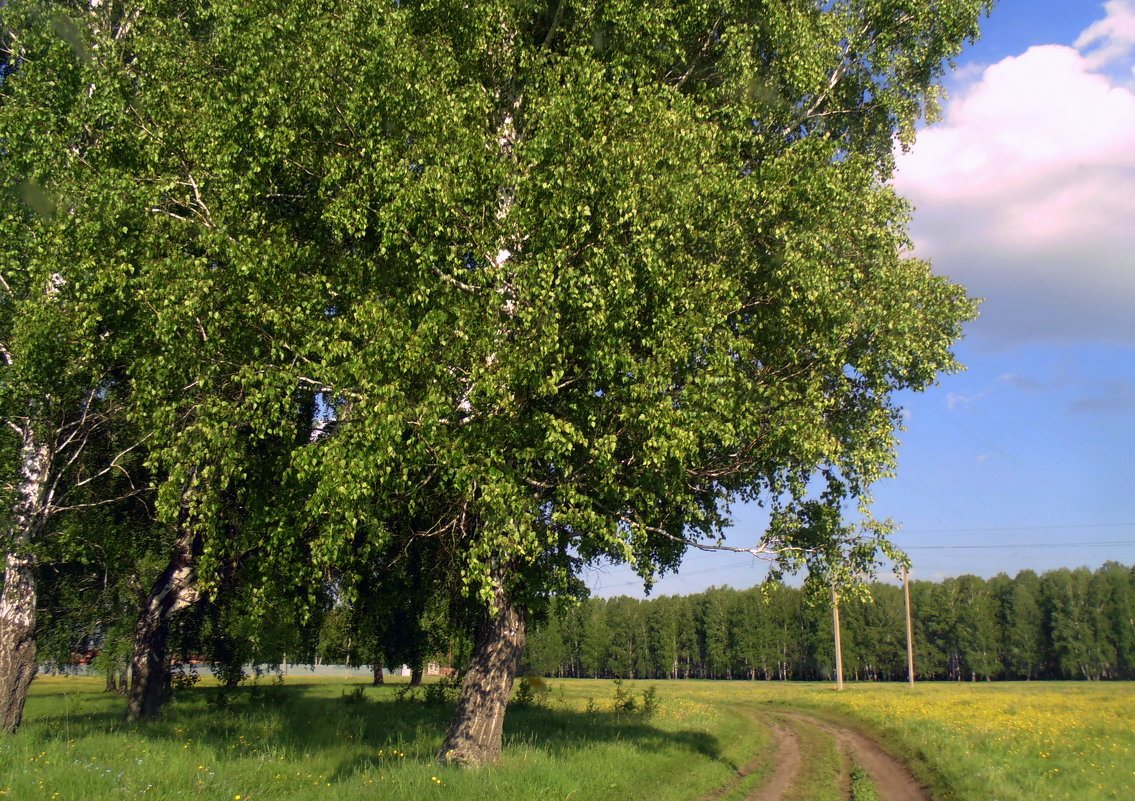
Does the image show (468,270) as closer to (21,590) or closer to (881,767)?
(21,590)

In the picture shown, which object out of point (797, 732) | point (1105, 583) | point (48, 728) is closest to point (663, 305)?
point (48, 728)

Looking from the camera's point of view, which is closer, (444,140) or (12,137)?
(444,140)

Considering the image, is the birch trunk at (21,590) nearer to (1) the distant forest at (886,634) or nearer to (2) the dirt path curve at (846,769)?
(2) the dirt path curve at (846,769)

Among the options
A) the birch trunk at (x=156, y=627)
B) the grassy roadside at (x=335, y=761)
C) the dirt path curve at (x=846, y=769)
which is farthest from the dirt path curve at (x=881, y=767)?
the birch trunk at (x=156, y=627)

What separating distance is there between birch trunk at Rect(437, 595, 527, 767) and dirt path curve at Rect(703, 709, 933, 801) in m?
4.31

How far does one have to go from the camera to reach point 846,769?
19.1 meters

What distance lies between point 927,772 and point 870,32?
17.6 meters

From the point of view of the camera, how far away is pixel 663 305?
42.0ft

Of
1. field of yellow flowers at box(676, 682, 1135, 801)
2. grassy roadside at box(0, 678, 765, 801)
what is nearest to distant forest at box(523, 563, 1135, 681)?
field of yellow flowers at box(676, 682, 1135, 801)

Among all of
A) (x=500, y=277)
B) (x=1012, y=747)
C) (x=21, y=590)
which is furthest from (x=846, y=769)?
(x=21, y=590)

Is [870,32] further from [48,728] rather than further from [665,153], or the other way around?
[48,728]

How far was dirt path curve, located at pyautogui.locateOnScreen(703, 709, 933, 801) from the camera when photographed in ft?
49.9

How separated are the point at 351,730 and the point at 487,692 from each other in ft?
25.5

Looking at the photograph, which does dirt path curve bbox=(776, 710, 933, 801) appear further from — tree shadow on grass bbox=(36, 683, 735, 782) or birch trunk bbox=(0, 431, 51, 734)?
birch trunk bbox=(0, 431, 51, 734)
